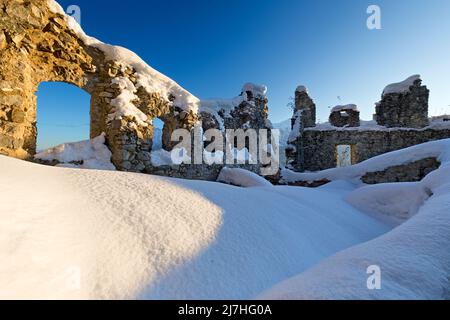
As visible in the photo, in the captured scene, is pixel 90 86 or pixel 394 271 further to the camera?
pixel 90 86

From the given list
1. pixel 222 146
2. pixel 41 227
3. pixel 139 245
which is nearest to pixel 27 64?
pixel 41 227

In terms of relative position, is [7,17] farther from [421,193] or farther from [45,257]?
[421,193]

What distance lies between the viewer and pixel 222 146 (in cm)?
876

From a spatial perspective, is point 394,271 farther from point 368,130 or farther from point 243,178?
point 368,130

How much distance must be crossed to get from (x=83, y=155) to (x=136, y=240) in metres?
5.05

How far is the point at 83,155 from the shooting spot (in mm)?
5551

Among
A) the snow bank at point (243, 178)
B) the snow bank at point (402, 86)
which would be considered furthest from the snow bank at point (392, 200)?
the snow bank at point (402, 86)

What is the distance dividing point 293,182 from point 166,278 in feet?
23.9

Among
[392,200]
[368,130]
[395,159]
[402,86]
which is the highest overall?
[402,86]

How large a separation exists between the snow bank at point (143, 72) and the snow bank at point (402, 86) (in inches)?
473

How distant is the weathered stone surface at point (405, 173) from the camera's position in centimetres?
601

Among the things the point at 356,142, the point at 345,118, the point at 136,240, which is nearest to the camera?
the point at 136,240

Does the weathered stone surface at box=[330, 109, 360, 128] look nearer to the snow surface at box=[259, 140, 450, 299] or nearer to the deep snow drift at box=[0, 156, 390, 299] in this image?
the deep snow drift at box=[0, 156, 390, 299]

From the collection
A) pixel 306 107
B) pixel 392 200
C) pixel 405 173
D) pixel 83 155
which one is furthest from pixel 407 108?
pixel 83 155
